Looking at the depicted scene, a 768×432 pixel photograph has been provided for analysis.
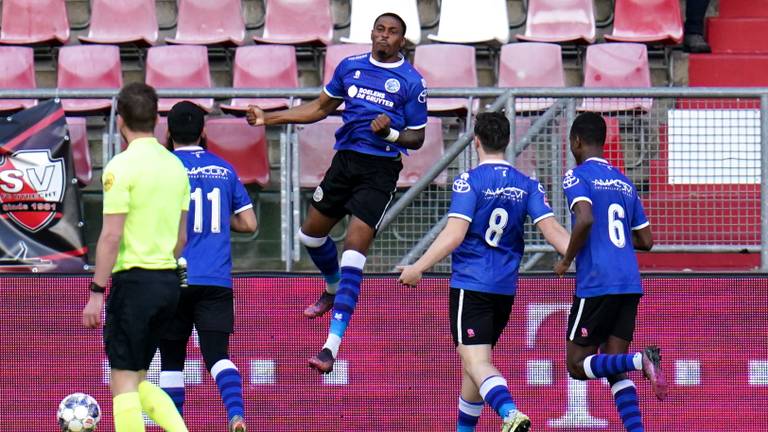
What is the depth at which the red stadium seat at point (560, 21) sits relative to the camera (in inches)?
572

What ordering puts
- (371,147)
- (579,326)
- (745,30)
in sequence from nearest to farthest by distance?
(579,326) < (371,147) < (745,30)

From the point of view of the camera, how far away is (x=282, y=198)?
1066 centimetres

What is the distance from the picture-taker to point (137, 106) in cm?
778

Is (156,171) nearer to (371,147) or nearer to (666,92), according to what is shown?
(371,147)

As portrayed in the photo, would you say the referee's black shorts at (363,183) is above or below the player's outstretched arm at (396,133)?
below

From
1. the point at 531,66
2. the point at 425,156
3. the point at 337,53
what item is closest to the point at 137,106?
the point at 425,156

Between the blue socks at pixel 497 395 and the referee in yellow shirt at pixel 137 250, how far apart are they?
6.61 ft

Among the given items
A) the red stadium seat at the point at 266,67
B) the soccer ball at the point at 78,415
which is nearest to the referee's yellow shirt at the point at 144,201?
A: the soccer ball at the point at 78,415

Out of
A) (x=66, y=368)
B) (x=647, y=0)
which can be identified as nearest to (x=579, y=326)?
(x=66, y=368)

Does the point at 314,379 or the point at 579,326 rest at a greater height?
the point at 579,326

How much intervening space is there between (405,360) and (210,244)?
2.25 meters

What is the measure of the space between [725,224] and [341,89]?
3.02 m

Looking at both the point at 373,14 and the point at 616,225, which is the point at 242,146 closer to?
the point at 373,14

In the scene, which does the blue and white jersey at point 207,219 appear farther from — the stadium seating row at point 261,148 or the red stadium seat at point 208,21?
the red stadium seat at point 208,21
